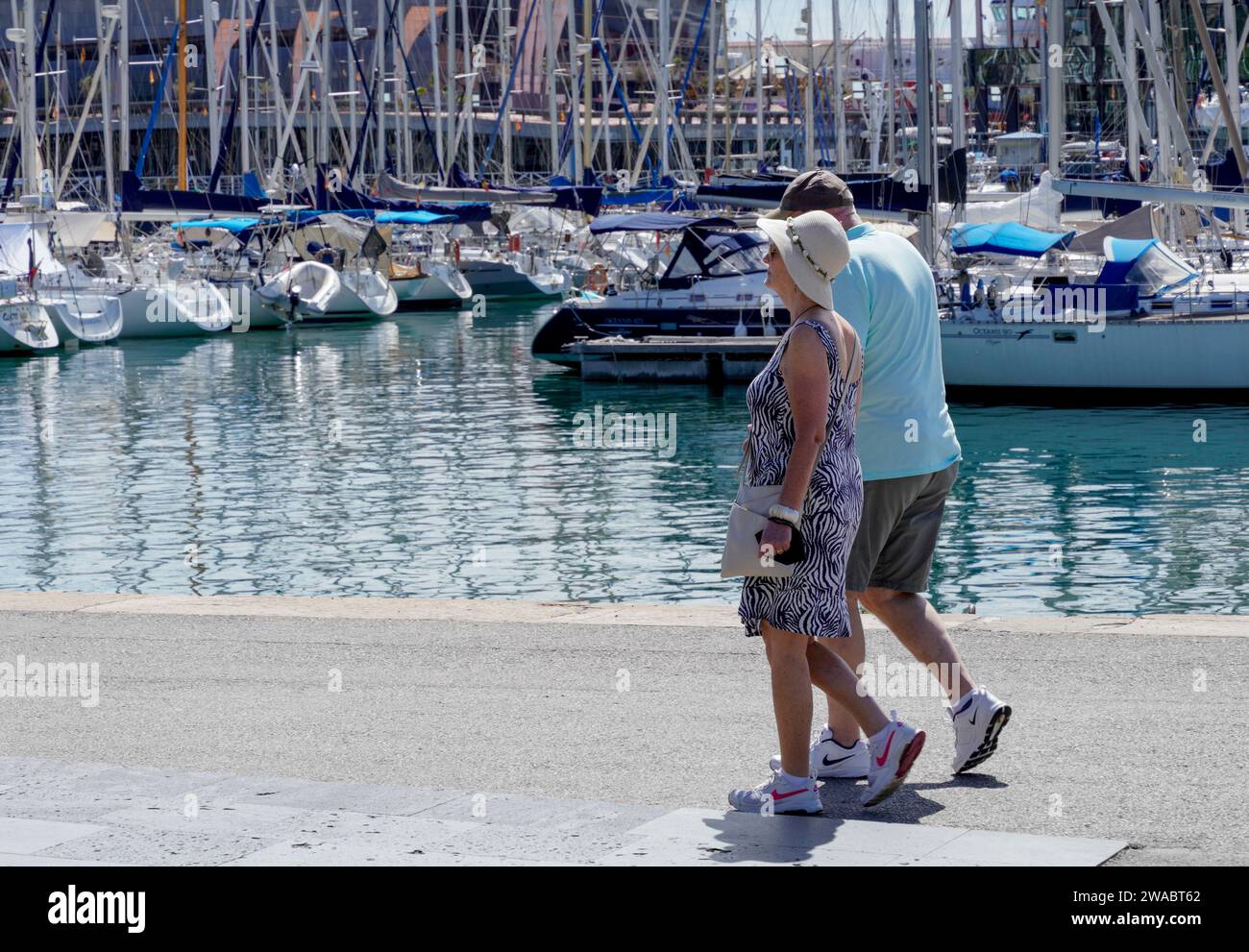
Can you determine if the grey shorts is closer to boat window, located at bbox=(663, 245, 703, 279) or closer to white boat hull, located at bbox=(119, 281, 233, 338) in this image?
boat window, located at bbox=(663, 245, 703, 279)

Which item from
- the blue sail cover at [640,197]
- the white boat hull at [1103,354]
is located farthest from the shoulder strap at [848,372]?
the blue sail cover at [640,197]

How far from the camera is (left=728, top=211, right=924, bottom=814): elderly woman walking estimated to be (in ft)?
19.2

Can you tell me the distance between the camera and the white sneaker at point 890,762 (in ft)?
19.7

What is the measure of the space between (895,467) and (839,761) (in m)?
1.03

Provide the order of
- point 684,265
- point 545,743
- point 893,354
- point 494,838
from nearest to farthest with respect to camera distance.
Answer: point 494,838 → point 893,354 → point 545,743 → point 684,265

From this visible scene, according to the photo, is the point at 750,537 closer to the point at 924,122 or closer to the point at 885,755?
the point at 885,755

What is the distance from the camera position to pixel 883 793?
19.8ft

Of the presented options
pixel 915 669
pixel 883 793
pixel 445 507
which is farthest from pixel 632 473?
pixel 883 793

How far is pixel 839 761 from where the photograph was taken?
6.49 metres

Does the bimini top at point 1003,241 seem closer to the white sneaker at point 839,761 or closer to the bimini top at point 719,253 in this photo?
the bimini top at point 719,253

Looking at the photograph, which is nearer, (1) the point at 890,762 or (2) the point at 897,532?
(1) the point at 890,762

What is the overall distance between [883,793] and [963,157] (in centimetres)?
2841

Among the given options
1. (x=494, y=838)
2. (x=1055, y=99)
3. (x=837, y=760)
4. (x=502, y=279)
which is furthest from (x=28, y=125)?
(x=494, y=838)
